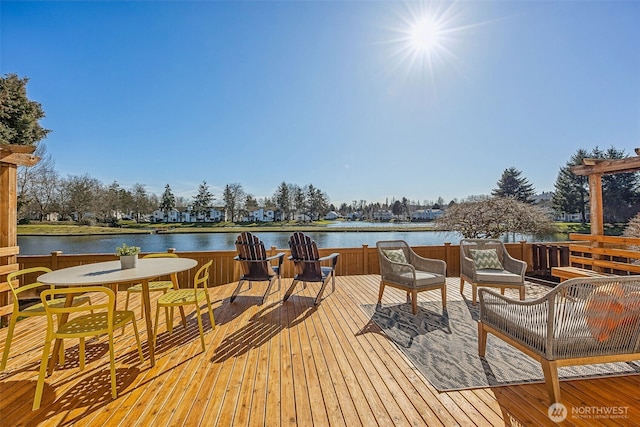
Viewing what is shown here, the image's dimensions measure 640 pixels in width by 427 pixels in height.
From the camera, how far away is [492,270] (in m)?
4.34

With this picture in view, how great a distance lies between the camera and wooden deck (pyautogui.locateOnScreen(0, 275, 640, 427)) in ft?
5.56

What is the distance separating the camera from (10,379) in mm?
2205

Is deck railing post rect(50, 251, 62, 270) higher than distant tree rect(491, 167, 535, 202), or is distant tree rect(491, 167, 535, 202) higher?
distant tree rect(491, 167, 535, 202)

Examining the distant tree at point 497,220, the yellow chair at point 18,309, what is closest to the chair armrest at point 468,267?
the yellow chair at point 18,309

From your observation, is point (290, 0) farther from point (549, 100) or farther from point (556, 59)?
point (549, 100)

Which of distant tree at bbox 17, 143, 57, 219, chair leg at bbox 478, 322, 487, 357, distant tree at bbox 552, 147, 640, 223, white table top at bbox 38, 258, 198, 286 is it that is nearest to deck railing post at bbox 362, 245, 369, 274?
chair leg at bbox 478, 322, 487, 357

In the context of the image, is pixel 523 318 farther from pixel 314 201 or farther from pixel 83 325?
pixel 314 201

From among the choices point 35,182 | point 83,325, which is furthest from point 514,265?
point 35,182

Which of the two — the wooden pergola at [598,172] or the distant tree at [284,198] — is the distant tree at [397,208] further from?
the wooden pergola at [598,172]

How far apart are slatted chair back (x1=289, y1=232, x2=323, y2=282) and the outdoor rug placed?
1012mm

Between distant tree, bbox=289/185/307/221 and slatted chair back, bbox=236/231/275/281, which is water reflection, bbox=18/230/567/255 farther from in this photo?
slatted chair back, bbox=236/231/275/281

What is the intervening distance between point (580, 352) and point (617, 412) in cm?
35

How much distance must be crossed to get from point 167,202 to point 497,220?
117 feet

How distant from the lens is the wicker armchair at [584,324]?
177 cm
